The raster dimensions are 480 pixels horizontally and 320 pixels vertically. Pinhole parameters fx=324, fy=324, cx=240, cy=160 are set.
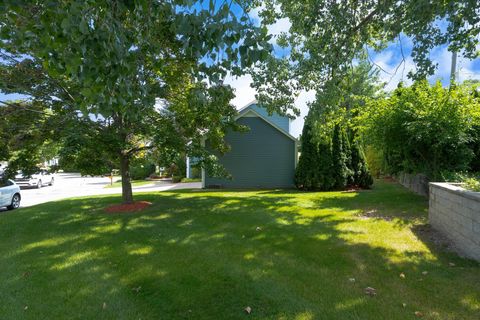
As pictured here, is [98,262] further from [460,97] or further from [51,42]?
[460,97]

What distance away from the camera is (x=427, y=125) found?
837cm

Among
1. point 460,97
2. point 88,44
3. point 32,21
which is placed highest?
point 460,97

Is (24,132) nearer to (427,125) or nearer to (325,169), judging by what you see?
(427,125)

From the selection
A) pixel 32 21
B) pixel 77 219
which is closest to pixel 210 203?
pixel 77 219

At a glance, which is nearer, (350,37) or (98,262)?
(98,262)

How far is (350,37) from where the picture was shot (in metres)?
7.04

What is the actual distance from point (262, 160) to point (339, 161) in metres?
4.16

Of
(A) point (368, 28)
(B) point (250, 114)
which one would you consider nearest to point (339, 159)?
(B) point (250, 114)

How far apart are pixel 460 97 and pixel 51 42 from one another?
9473mm

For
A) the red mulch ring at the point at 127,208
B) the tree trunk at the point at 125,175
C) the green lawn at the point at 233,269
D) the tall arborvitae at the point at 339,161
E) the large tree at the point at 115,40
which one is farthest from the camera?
the tall arborvitae at the point at 339,161

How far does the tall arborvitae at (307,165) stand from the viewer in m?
15.3

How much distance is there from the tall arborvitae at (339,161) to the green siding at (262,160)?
2.59 m

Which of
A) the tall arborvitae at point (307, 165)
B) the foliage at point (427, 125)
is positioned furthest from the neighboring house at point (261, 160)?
the foliage at point (427, 125)

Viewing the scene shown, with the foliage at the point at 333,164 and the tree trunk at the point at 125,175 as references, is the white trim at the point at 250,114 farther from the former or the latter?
the tree trunk at the point at 125,175
